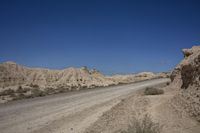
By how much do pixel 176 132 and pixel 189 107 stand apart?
5.69 feet

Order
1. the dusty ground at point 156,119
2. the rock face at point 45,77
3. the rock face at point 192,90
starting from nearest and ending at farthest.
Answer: the dusty ground at point 156,119, the rock face at point 192,90, the rock face at point 45,77

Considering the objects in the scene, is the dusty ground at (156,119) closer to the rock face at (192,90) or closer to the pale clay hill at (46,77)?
the rock face at (192,90)

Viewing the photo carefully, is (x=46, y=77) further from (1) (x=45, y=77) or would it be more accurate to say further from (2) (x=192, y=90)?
(2) (x=192, y=90)

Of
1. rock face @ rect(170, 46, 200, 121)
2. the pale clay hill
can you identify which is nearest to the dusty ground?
rock face @ rect(170, 46, 200, 121)

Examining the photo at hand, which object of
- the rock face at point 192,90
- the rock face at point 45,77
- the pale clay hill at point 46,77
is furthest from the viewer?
the rock face at point 45,77

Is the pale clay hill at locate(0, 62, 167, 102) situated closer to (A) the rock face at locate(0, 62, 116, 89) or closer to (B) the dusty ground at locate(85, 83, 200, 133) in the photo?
(A) the rock face at locate(0, 62, 116, 89)

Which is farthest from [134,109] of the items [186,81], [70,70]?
[70,70]

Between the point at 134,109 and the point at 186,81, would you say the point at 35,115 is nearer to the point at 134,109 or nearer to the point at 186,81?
the point at 134,109

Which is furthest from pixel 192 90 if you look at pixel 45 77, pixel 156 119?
pixel 45 77

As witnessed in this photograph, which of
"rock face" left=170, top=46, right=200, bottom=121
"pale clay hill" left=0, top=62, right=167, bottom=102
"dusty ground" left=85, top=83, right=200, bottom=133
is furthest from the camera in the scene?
"pale clay hill" left=0, top=62, right=167, bottom=102

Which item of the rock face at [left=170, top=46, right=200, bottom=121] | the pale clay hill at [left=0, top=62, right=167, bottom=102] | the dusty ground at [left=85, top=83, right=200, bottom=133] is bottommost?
the dusty ground at [left=85, top=83, right=200, bottom=133]

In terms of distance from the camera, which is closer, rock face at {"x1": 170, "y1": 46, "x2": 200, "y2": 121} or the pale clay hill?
rock face at {"x1": 170, "y1": 46, "x2": 200, "y2": 121}

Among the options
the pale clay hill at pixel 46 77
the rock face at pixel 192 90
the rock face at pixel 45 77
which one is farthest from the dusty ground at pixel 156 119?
the rock face at pixel 45 77

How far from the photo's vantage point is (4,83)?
58312 mm
